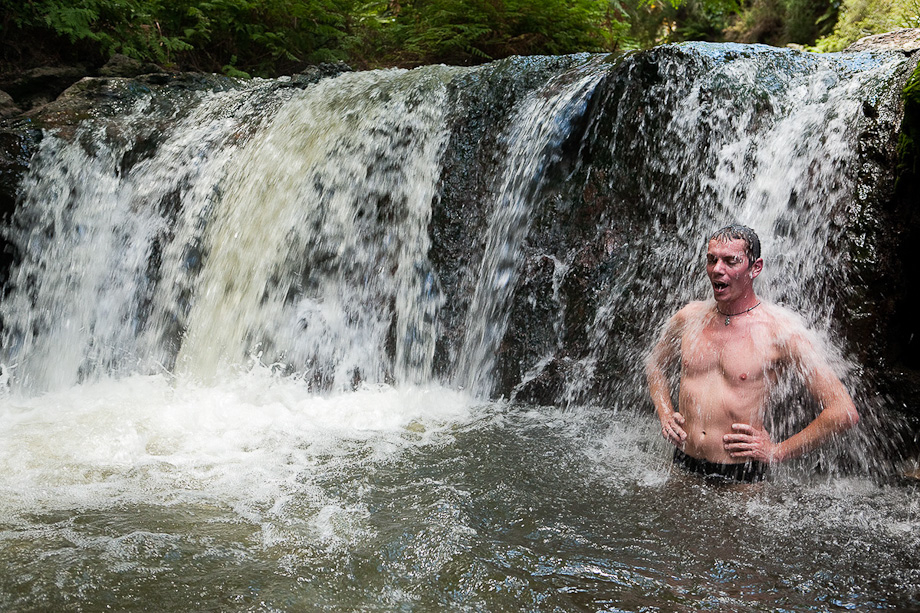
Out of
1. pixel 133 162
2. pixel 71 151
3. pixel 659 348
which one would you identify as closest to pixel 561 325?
pixel 659 348

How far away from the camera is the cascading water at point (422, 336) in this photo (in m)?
2.77

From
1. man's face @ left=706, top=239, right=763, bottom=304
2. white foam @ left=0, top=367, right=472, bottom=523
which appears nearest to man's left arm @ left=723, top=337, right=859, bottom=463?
man's face @ left=706, top=239, right=763, bottom=304

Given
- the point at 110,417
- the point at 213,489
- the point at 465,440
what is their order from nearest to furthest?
Answer: the point at 213,489 < the point at 465,440 < the point at 110,417

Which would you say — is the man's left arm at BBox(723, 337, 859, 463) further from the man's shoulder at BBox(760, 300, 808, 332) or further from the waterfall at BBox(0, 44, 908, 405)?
the waterfall at BBox(0, 44, 908, 405)

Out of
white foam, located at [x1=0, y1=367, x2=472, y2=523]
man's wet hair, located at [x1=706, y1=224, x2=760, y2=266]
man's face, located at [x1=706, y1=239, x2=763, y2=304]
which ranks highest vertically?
man's wet hair, located at [x1=706, y1=224, x2=760, y2=266]

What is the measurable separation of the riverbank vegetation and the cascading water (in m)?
1.74

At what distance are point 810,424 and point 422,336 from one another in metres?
3.18

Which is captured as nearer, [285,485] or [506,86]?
[285,485]

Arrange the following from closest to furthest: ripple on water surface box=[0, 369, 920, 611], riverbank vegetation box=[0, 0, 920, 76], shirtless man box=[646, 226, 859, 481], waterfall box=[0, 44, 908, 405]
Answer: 1. ripple on water surface box=[0, 369, 920, 611]
2. shirtless man box=[646, 226, 859, 481]
3. waterfall box=[0, 44, 908, 405]
4. riverbank vegetation box=[0, 0, 920, 76]

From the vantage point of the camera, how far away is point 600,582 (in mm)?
2629

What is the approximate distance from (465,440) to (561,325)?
140cm

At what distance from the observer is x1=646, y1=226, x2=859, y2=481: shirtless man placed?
10.8ft

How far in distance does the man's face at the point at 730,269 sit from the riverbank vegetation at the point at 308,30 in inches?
268

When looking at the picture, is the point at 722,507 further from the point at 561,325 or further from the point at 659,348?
the point at 561,325
